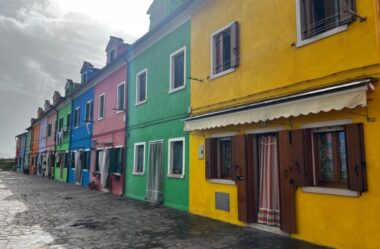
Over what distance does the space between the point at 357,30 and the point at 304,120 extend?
6.87ft

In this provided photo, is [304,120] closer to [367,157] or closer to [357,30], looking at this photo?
[367,157]

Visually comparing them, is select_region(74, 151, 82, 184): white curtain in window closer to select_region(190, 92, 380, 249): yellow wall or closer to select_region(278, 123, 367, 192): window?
select_region(190, 92, 380, 249): yellow wall

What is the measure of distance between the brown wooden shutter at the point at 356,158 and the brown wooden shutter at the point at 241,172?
3.07 m

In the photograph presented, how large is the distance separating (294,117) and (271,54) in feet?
6.05

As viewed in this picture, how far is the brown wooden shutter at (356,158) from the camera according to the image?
19.5ft

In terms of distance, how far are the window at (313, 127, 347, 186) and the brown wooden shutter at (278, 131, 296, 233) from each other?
2.00 ft

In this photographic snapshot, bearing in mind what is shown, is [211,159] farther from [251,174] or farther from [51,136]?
[51,136]

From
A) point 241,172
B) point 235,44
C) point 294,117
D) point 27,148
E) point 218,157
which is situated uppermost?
point 235,44

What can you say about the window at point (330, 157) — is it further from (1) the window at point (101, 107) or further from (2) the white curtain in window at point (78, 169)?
(2) the white curtain in window at point (78, 169)

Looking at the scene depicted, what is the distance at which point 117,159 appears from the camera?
1761 cm

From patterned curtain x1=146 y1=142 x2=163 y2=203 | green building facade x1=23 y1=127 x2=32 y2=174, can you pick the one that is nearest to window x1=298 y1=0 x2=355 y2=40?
patterned curtain x1=146 y1=142 x2=163 y2=203

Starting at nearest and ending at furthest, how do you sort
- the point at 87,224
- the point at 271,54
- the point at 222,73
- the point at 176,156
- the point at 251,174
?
the point at 271,54 < the point at 251,174 < the point at 87,224 < the point at 222,73 < the point at 176,156

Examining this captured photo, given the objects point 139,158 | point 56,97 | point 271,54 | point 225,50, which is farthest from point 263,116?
point 56,97

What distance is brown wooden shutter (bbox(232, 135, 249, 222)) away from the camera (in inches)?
342
